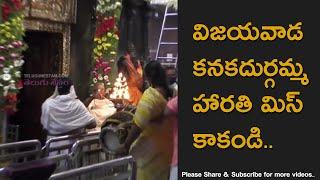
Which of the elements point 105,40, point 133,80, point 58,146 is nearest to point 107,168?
point 58,146

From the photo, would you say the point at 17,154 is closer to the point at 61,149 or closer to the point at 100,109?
the point at 61,149

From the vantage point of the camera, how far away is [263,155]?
1671 millimetres

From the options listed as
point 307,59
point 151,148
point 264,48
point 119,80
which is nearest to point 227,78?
point 264,48

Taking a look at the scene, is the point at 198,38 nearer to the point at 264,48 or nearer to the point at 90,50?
the point at 264,48

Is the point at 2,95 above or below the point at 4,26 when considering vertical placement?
below

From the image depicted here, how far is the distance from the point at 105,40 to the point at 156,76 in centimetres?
362

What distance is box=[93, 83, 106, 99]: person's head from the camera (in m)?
5.51

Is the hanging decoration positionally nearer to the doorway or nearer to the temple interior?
the temple interior

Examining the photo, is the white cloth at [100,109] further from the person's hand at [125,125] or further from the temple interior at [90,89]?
the person's hand at [125,125]

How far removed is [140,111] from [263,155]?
0.74m

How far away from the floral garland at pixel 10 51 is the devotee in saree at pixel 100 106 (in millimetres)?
880

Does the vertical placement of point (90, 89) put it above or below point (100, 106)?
above

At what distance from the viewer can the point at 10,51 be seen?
3.91 metres

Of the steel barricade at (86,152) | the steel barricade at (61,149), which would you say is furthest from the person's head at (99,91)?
the steel barricade at (86,152)
